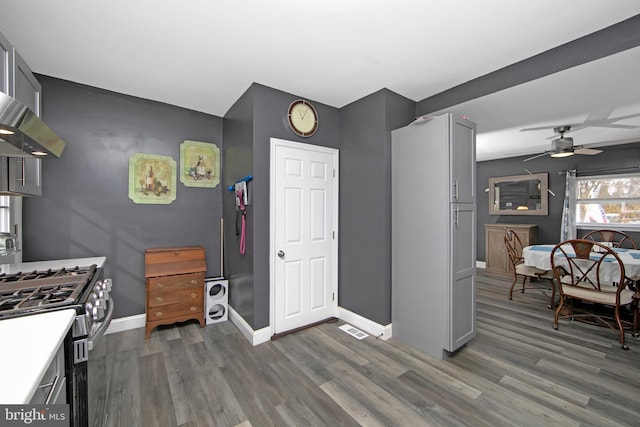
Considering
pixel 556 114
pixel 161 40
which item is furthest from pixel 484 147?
pixel 161 40

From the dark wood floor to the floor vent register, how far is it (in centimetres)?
7

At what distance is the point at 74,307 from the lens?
1.26 metres


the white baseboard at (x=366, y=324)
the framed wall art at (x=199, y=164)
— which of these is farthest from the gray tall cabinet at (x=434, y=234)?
the framed wall art at (x=199, y=164)

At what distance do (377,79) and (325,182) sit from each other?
1181mm

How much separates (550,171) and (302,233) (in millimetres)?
5336

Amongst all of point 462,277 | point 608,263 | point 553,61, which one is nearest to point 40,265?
point 462,277

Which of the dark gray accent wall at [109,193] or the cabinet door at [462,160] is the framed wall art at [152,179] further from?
the cabinet door at [462,160]

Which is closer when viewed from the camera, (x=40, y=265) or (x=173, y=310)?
(x=40, y=265)

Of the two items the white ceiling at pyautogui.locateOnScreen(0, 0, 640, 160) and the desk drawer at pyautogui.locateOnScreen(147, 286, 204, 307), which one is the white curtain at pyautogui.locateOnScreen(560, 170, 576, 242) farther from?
the desk drawer at pyautogui.locateOnScreen(147, 286, 204, 307)

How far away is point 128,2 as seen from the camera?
166cm

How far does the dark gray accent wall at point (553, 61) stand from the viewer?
180 cm

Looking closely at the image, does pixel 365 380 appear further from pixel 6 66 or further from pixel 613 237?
pixel 613 237

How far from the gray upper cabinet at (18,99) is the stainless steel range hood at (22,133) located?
232 mm

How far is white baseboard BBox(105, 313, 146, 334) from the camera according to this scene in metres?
2.86
